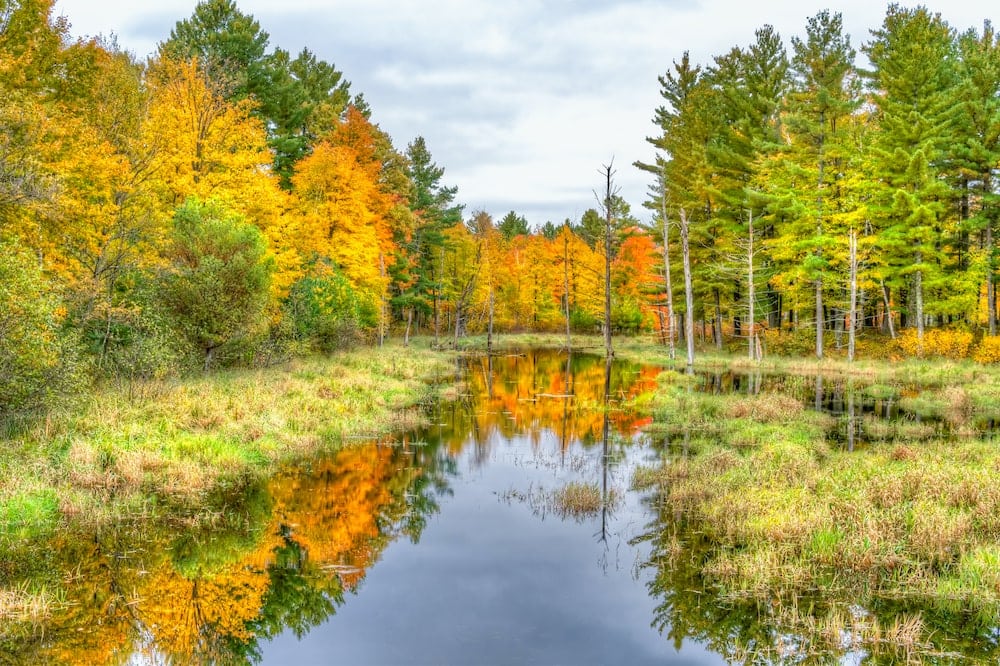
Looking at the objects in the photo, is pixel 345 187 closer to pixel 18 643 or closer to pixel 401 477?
pixel 401 477

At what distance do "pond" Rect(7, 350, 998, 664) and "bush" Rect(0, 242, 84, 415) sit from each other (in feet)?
13.4

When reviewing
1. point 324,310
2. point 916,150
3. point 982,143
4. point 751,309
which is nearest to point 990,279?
point 982,143

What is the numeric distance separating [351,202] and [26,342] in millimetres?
22776

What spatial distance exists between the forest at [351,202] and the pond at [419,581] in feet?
19.7

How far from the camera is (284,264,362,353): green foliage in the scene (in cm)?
2689

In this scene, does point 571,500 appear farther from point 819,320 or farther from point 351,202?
point 819,320

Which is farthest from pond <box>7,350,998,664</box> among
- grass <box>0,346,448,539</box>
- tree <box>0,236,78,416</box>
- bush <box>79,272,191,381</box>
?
bush <box>79,272,191,381</box>

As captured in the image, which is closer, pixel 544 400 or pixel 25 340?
pixel 25 340

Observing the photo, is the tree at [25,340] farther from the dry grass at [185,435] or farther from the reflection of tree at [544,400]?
the reflection of tree at [544,400]

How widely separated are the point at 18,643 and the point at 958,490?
13.6m

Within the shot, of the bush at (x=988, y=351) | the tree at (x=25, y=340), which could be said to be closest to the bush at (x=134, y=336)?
the tree at (x=25, y=340)

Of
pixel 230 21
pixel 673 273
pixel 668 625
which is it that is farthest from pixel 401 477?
pixel 673 273

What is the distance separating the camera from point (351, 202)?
109ft

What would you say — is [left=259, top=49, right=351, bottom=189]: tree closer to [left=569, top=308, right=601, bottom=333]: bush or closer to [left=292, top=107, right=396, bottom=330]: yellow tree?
[left=292, top=107, right=396, bottom=330]: yellow tree
